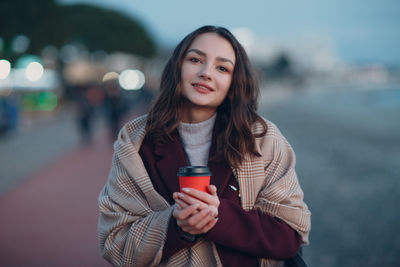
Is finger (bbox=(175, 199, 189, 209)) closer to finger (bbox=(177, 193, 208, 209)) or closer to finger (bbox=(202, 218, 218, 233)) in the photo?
finger (bbox=(177, 193, 208, 209))

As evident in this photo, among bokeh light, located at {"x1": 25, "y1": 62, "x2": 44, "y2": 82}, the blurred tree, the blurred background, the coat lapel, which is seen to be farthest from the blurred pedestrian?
bokeh light, located at {"x1": 25, "y1": 62, "x2": 44, "y2": 82}

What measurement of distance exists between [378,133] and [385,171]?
22.5 feet

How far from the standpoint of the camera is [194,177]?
1.61m

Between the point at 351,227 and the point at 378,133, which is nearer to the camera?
the point at 351,227

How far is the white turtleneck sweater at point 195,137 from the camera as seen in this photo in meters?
2.13

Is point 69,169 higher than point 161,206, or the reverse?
point 161,206

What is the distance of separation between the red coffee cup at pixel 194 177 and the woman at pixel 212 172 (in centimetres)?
7

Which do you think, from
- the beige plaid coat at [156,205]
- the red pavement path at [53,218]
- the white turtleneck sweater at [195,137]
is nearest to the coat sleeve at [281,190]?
the beige plaid coat at [156,205]

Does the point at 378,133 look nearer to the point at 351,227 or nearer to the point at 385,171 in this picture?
the point at 385,171

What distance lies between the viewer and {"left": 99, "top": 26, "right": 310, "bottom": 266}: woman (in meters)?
1.85

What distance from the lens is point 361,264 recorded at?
4398mm

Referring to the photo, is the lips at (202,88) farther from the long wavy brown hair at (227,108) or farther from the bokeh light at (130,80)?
the bokeh light at (130,80)

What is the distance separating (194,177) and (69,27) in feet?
88.0

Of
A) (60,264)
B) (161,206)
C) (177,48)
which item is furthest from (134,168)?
(60,264)
